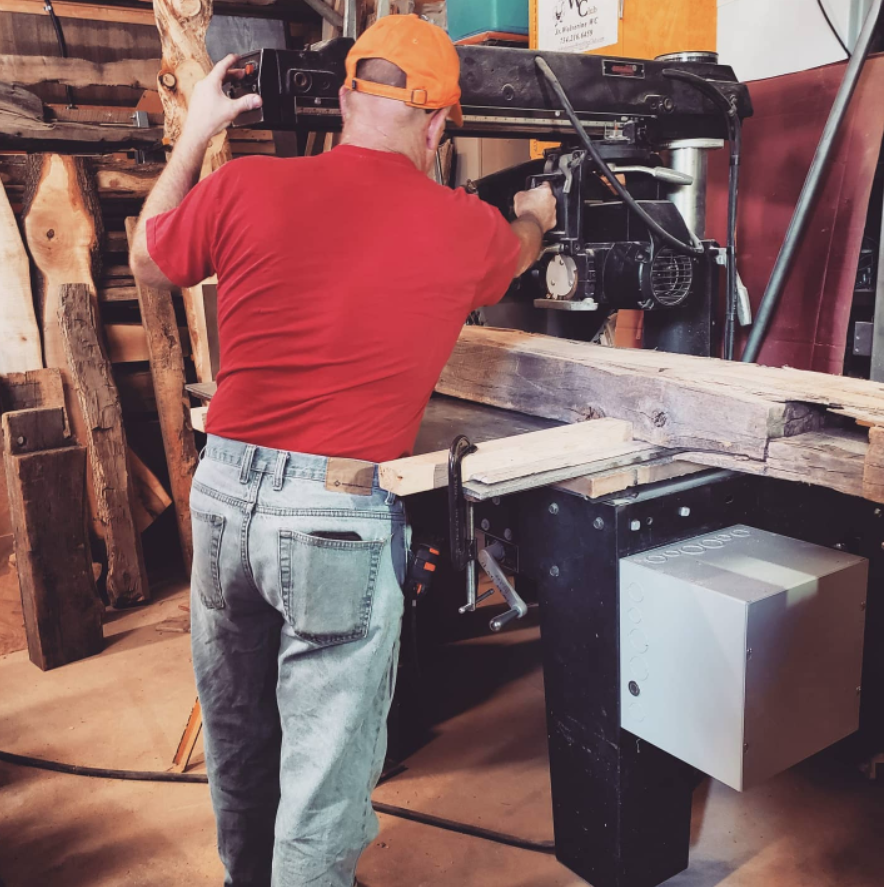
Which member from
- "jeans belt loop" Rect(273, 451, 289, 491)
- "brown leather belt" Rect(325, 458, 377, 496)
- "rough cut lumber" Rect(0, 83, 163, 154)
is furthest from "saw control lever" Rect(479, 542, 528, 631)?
"rough cut lumber" Rect(0, 83, 163, 154)

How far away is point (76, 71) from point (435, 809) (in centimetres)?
331

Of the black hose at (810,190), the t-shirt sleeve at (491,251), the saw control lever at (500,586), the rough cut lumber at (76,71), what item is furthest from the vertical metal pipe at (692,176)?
the rough cut lumber at (76,71)

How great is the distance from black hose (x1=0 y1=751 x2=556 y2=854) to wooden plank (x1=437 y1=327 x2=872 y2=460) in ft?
3.09

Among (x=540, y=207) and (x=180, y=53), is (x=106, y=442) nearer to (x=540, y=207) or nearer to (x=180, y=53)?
(x=180, y=53)

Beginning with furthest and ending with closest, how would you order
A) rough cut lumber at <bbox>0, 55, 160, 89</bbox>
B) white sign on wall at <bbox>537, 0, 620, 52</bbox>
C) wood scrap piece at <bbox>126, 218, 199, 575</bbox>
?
1. rough cut lumber at <bbox>0, 55, 160, 89</bbox>
2. wood scrap piece at <bbox>126, 218, 199, 575</bbox>
3. white sign on wall at <bbox>537, 0, 620, 52</bbox>

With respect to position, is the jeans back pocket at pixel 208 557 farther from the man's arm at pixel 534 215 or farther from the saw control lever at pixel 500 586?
the man's arm at pixel 534 215

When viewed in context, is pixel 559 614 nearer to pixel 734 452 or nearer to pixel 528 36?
pixel 734 452

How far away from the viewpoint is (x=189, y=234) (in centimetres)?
A: 145

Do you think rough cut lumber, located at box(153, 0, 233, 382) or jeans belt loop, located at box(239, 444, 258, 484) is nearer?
jeans belt loop, located at box(239, 444, 258, 484)

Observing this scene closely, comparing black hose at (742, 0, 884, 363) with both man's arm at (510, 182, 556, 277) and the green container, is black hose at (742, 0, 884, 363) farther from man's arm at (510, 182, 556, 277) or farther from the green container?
the green container

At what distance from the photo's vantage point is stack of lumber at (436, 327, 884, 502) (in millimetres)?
1417

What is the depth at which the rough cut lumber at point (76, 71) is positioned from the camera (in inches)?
144

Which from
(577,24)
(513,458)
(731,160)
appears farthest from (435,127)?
(577,24)

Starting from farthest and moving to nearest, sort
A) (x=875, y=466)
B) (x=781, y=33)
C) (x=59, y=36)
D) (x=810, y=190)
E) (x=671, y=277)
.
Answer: (x=59, y=36), (x=781, y=33), (x=810, y=190), (x=671, y=277), (x=875, y=466)
